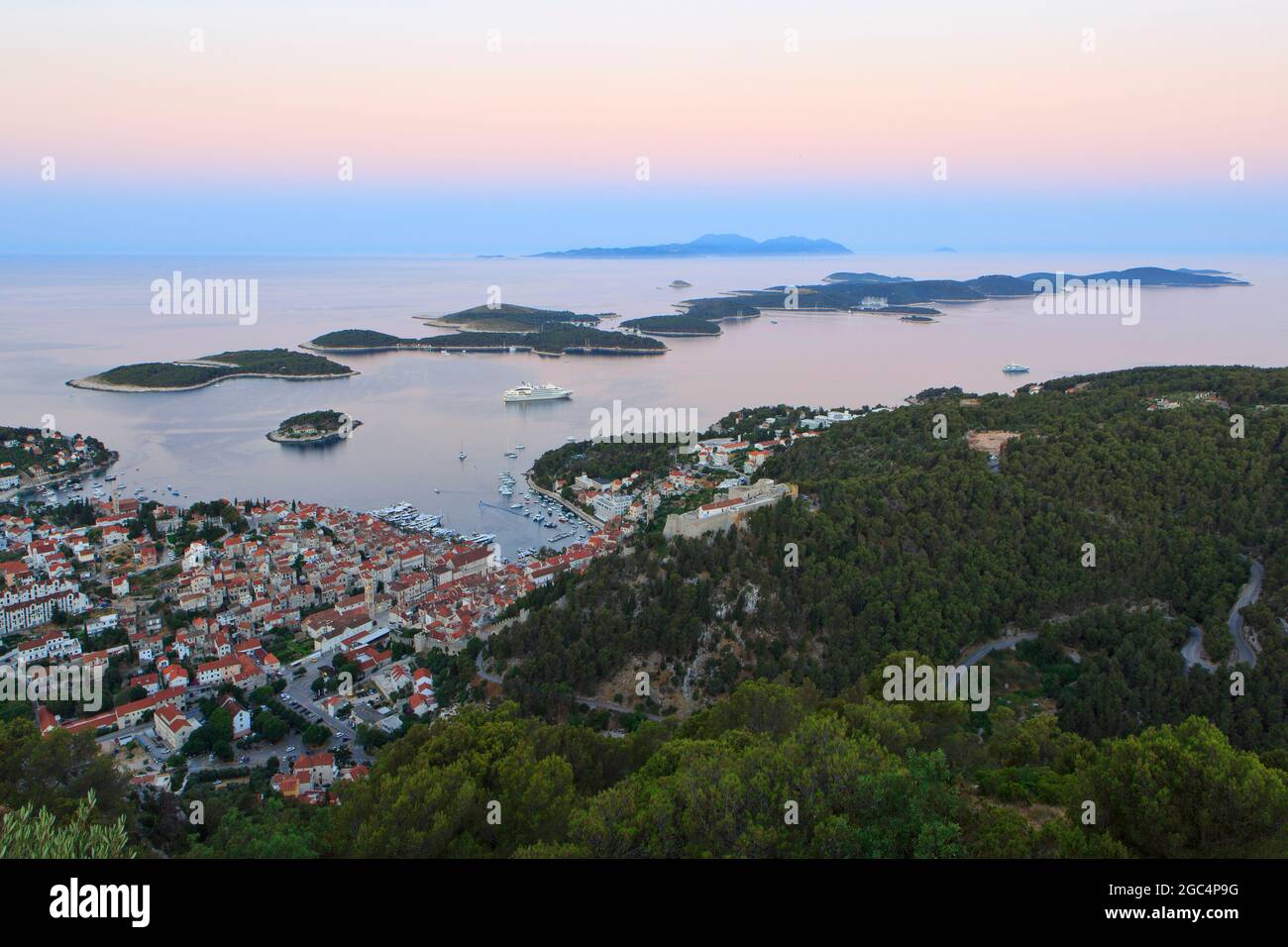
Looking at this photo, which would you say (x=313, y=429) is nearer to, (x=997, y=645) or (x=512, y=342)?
(x=512, y=342)

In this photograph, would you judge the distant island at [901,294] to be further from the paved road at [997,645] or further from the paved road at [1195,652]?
the paved road at [1195,652]

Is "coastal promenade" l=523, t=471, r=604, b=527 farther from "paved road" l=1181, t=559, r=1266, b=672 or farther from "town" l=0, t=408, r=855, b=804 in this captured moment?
"paved road" l=1181, t=559, r=1266, b=672

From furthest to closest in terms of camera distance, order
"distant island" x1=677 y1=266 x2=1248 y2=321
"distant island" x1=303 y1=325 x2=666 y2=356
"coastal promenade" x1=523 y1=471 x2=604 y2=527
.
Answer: "distant island" x1=677 y1=266 x2=1248 y2=321 < "distant island" x1=303 y1=325 x2=666 y2=356 < "coastal promenade" x1=523 y1=471 x2=604 y2=527

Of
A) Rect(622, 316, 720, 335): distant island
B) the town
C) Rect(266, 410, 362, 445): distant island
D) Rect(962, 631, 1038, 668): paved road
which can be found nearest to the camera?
the town

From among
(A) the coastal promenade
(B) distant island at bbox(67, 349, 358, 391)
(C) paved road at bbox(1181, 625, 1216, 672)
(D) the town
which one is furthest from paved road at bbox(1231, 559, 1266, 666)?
(B) distant island at bbox(67, 349, 358, 391)

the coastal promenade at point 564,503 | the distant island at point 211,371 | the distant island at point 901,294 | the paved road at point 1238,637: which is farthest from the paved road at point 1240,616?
the distant island at point 901,294
